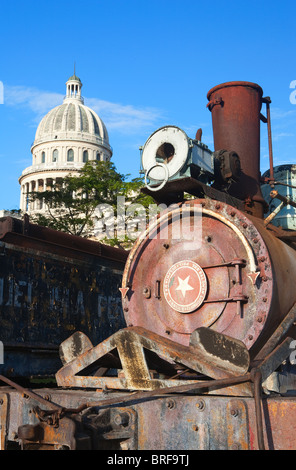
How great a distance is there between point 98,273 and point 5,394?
11.9 feet

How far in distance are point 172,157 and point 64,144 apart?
75829 mm

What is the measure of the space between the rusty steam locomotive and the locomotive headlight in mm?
14

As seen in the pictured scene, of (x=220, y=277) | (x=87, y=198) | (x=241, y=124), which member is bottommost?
(x=220, y=277)

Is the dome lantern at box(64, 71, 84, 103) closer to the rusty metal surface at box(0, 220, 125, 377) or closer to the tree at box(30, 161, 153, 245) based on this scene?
the tree at box(30, 161, 153, 245)

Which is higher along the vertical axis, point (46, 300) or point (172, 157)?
point (172, 157)

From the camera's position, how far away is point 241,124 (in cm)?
667

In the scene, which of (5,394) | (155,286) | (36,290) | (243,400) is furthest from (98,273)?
(243,400)

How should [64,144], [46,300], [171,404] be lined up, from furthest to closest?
[64,144]
[46,300]
[171,404]

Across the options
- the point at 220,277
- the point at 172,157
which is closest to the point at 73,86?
the point at 172,157

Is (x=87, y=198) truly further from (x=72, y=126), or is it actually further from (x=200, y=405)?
(x=72, y=126)

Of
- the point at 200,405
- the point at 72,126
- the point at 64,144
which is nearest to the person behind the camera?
the point at 200,405

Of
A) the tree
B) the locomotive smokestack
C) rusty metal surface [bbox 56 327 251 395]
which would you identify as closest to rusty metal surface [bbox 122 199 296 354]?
rusty metal surface [bbox 56 327 251 395]

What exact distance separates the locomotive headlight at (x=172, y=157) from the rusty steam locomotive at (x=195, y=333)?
1cm
